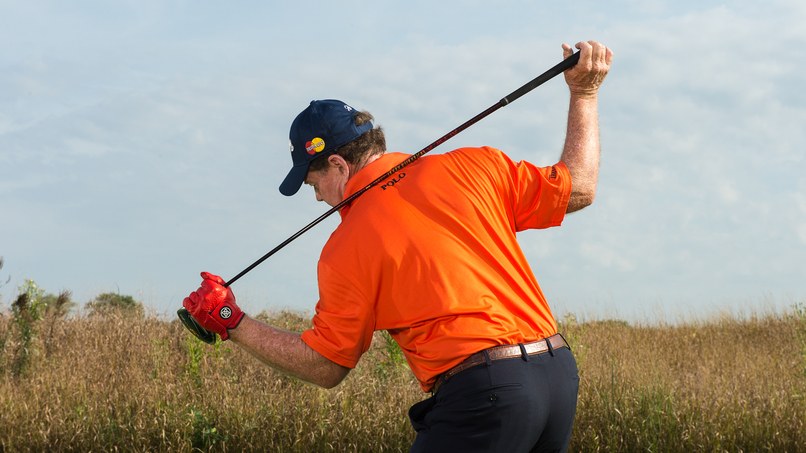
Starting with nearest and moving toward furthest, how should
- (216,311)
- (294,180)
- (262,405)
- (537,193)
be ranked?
(216,311) → (537,193) → (294,180) → (262,405)

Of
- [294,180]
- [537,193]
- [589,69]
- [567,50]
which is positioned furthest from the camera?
[567,50]

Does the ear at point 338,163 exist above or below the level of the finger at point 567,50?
below

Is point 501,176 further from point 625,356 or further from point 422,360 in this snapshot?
point 625,356

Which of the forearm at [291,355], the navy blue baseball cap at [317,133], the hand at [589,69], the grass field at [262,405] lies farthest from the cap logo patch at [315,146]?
the grass field at [262,405]

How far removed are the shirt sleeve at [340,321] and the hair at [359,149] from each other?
0.62 m

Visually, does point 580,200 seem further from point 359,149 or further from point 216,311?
point 216,311

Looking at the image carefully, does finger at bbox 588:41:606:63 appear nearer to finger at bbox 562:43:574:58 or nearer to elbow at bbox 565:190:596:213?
finger at bbox 562:43:574:58

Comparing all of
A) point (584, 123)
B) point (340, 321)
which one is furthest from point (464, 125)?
point (340, 321)

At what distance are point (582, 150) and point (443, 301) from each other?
1.22 meters

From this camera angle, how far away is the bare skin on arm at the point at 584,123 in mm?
3807

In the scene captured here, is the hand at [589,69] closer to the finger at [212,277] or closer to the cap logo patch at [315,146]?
the cap logo patch at [315,146]

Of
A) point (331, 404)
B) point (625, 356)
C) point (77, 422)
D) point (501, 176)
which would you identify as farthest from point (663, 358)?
point (501, 176)

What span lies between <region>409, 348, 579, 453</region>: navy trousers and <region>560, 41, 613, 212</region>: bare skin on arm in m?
0.95

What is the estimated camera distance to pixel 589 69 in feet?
12.8
